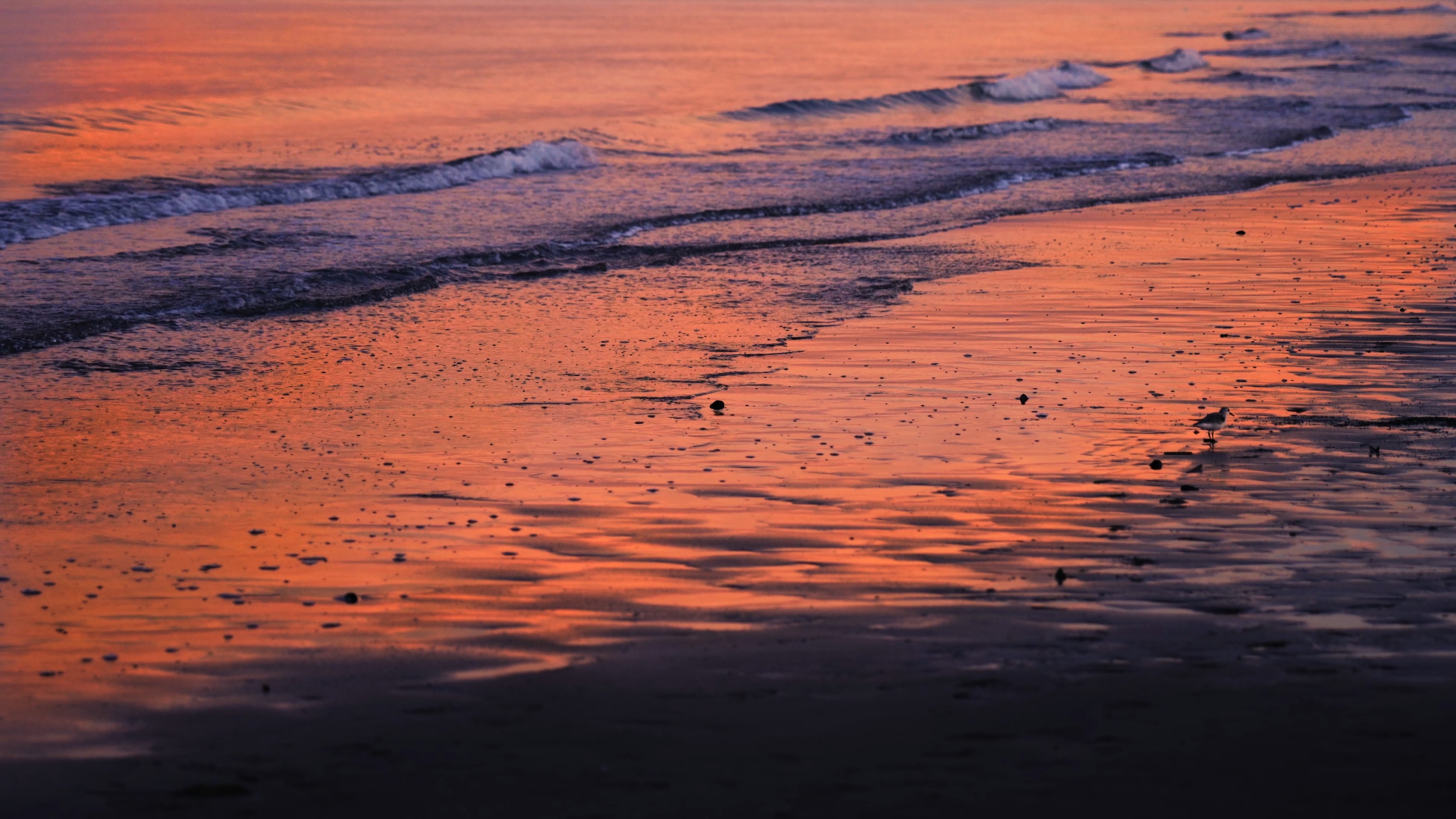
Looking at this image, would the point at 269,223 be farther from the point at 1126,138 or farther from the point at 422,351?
the point at 1126,138

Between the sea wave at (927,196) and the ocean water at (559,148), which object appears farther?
the sea wave at (927,196)

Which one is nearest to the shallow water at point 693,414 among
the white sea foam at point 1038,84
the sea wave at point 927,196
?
the sea wave at point 927,196

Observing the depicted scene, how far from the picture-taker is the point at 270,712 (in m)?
4.23

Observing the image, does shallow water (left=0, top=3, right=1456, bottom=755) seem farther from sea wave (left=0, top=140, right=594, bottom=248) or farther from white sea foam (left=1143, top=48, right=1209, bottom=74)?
white sea foam (left=1143, top=48, right=1209, bottom=74)

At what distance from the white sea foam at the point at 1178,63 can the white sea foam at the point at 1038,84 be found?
206 inches

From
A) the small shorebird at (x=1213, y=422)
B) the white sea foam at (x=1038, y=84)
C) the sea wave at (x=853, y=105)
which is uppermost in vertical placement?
the white sea foam at (x=1038, y=84)

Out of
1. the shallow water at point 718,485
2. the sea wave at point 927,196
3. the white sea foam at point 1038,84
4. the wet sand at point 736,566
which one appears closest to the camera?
the wet sand at point 736,566

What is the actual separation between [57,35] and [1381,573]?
56796 millimetres

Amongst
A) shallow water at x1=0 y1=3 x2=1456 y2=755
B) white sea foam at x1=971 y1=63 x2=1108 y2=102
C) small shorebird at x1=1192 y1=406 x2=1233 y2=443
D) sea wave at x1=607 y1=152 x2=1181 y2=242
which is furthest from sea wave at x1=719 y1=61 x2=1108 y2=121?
small shorebird at x1=1192 y1=406 x2=1233 y2=443

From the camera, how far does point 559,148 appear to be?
22031 mm

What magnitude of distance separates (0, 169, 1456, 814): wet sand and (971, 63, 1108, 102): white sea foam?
27346 mm

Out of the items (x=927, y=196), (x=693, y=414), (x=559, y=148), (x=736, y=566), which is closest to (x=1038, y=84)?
(x=559, y=148)

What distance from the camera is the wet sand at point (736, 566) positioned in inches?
155

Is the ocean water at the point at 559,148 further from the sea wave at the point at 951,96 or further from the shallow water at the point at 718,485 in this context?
the shallow water at the point at 718,485
